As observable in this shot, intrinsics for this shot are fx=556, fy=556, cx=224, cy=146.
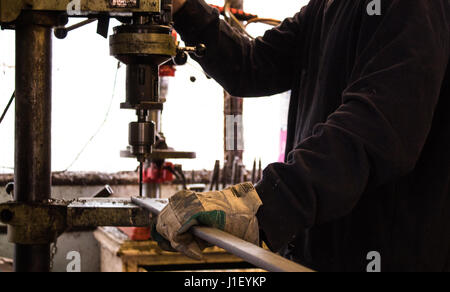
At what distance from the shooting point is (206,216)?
812mm

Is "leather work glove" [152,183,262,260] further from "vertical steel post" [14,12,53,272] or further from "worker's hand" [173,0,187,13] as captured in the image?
"worker's hand" [173,0,187,13]

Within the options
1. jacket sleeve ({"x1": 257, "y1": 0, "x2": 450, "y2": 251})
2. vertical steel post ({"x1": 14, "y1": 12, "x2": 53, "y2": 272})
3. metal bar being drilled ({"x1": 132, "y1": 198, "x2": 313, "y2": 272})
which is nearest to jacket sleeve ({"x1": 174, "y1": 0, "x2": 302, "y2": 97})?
vertical steel post ({"x1": 14, "y1": 12, "x2": 53, "y2": 272})

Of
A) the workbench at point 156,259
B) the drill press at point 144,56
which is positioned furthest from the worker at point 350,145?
the workbench at point 156,259

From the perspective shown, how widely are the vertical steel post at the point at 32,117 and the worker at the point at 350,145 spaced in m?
0.29

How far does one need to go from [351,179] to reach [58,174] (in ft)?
6.69

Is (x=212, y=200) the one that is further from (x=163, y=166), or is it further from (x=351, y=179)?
Answer: (x=163, y=166)

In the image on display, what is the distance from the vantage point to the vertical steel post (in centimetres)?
102

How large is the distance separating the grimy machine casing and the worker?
0.27 meters

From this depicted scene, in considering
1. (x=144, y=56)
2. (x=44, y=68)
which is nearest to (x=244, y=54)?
(x=144, y=56)

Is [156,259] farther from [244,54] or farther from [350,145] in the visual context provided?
[350,145]

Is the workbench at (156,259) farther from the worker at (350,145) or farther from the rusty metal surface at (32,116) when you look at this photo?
the rusty metal surface at (32,116)

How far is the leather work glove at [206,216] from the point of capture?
81cm
